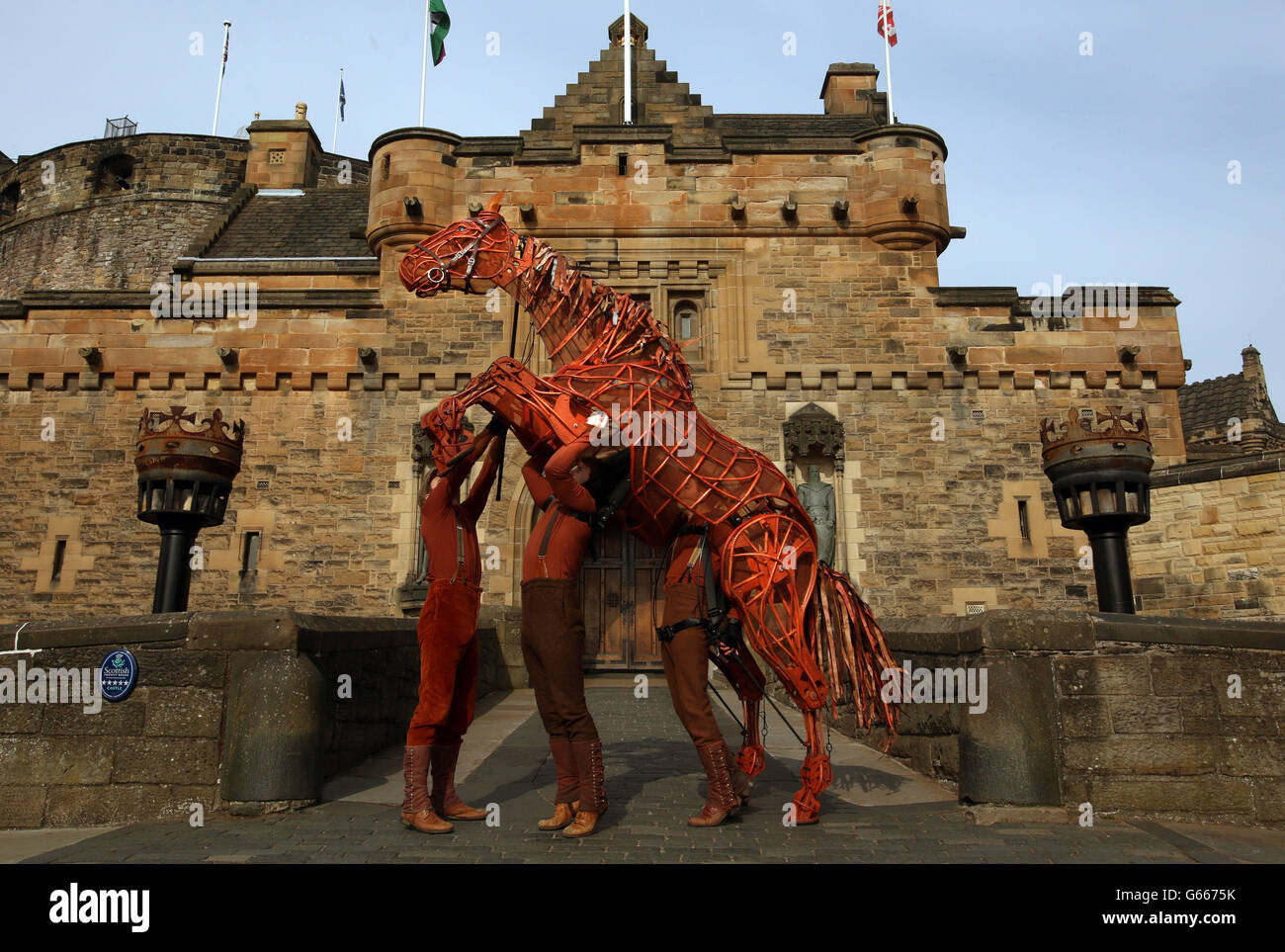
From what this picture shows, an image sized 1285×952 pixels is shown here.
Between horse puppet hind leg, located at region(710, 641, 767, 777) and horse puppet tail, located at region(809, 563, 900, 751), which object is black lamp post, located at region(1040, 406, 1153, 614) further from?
horse puppet hind leg, located at region(710, 641, 767, 777)

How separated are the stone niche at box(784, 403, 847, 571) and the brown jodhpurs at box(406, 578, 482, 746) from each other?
1035 centimetres

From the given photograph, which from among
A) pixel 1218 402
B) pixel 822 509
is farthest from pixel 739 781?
pixel 1218 402

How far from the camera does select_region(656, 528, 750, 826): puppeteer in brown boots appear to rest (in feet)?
16.5

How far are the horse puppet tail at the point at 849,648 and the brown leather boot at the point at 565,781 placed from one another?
152 centimetres

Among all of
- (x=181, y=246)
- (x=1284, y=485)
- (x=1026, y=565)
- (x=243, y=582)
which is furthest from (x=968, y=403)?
(x=181, y=246)

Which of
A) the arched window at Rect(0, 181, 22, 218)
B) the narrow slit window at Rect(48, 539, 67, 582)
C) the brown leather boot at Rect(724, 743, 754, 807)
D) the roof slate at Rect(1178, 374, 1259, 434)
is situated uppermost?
the arched window at Rect(0, 181, 22, 218)

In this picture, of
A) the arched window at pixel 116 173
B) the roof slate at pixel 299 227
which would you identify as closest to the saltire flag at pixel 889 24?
the roof slate at pixel 299 227

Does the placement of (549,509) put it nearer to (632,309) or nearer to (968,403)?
(632,309)

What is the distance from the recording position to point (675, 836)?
476 cm

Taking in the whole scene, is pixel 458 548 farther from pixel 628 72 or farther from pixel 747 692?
pixel 628 72

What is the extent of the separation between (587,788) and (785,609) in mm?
1473
